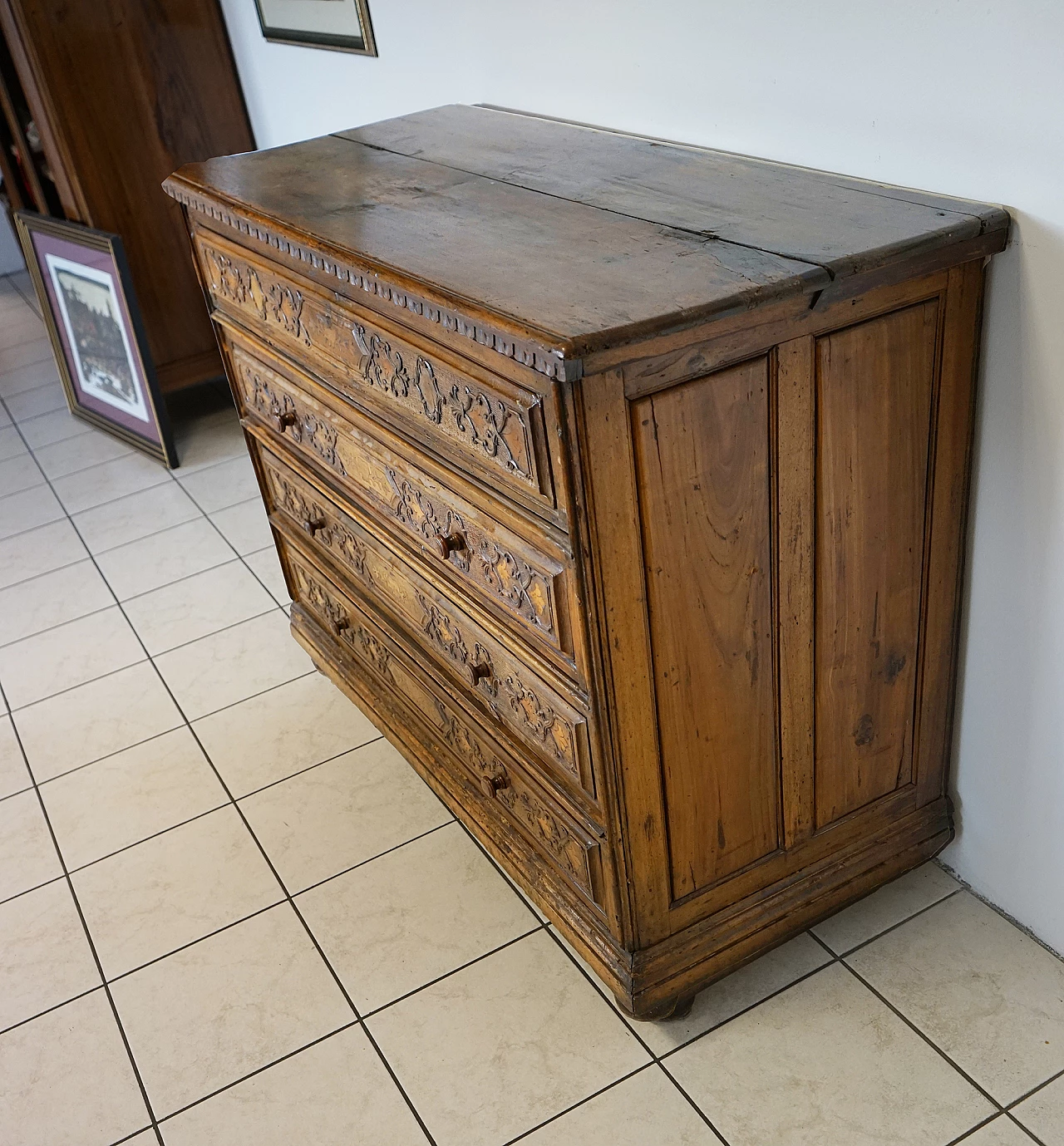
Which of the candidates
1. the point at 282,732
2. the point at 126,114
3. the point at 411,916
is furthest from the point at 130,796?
the point at 126,114

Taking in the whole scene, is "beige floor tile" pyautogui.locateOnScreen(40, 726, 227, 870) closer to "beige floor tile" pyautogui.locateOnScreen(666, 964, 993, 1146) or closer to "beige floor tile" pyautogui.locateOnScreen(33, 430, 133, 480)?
"beige floor tile" pyautogui.locateOnScreen(666, 964, 993, 1146)

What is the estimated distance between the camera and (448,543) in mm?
1669

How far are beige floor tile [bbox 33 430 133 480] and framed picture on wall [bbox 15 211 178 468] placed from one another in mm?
46

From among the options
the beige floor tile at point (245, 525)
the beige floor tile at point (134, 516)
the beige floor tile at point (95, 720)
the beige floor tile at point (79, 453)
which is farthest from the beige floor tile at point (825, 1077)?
the beige floor tile at point (79, 453)

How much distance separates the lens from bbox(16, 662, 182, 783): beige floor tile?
2545 millimetres

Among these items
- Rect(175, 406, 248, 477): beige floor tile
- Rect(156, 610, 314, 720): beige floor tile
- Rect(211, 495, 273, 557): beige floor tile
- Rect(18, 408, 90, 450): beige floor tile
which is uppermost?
Rect(18, 408, 90, 450): beige floor tile

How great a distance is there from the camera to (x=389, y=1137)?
1.67m

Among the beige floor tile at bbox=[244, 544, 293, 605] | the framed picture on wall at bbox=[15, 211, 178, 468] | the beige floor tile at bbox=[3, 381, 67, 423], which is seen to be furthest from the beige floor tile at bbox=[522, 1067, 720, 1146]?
the beige floor tile at bbox=[3, 381, 67, 423]

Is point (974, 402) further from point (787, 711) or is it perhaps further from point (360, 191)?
point (360, 191)

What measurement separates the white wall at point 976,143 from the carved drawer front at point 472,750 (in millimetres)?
658

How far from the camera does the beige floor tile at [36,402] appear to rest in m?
A: 4.30

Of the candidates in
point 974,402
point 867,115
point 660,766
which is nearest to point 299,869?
point 660,766

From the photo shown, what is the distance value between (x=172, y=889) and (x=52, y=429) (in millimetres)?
2524

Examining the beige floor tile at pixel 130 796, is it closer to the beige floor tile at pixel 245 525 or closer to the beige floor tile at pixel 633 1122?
the beige floor tile at pixel 245 525
